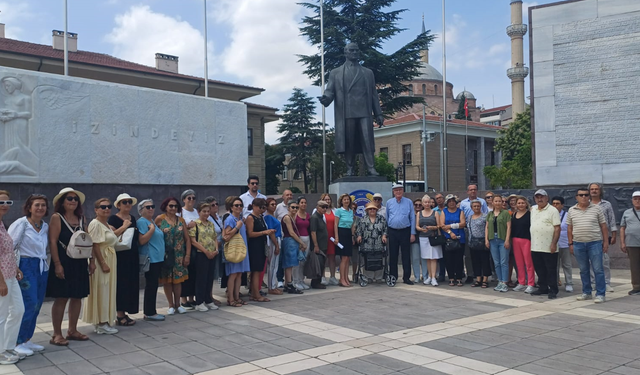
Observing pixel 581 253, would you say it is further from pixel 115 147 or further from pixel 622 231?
pixel 115 147

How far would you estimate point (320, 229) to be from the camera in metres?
9.53

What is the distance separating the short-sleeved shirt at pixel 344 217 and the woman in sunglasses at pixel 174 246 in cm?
327

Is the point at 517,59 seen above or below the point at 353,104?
above

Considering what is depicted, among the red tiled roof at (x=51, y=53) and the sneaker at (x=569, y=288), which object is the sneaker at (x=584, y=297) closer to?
the sneaker at (x=569, y=288)

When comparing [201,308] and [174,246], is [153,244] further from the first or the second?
[201,308]

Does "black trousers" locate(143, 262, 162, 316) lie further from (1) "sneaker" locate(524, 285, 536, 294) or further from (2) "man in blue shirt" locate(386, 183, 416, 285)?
(1) "sneaker" locate(524, 285, 536, 294)

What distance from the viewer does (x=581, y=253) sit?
8.22 metres

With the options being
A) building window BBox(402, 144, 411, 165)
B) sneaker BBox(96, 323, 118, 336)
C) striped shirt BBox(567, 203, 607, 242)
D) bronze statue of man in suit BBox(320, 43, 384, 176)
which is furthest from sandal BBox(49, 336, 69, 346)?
building window BBox(402, 144, 411, 165)

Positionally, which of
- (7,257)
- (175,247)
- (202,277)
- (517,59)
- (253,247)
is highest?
(517,59)

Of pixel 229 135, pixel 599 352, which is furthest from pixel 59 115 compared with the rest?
pixel 599 352

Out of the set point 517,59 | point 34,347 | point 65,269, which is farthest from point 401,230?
point 517,59

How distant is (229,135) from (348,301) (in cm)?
471

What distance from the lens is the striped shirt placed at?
8055mm

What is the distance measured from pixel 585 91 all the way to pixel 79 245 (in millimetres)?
11011
